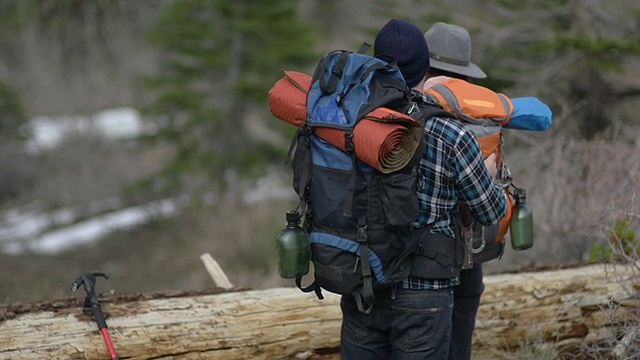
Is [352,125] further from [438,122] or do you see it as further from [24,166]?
[24,166]

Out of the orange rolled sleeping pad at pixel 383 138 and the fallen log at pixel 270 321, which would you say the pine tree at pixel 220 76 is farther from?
the orange rolled sleeping pad at pixel 383 138

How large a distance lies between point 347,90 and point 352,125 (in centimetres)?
18

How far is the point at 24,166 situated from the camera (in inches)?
762

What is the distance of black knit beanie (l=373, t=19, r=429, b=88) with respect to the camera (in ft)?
10.4

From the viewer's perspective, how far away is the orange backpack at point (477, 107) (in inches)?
141

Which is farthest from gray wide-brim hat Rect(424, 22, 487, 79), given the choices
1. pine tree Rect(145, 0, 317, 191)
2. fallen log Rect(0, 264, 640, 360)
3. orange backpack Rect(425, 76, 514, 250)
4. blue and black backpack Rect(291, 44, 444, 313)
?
pine tree Rect(145, 0, 317, 191)

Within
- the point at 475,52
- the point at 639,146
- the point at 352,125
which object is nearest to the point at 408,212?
the point at 352,125

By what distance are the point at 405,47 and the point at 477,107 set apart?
626mm

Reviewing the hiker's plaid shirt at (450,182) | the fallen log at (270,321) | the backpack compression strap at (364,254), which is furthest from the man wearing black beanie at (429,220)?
the fallen log at (270,321)

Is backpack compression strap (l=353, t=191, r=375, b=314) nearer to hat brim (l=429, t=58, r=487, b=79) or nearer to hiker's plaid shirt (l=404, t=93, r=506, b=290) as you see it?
hiker's plaid shirt (l=404, t=93, r=506, b=290)

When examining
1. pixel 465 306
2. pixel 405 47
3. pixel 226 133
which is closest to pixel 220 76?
pixel 226 133

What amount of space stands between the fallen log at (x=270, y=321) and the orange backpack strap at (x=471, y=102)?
136cm

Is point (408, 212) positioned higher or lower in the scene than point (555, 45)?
lower

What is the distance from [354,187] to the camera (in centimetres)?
303
